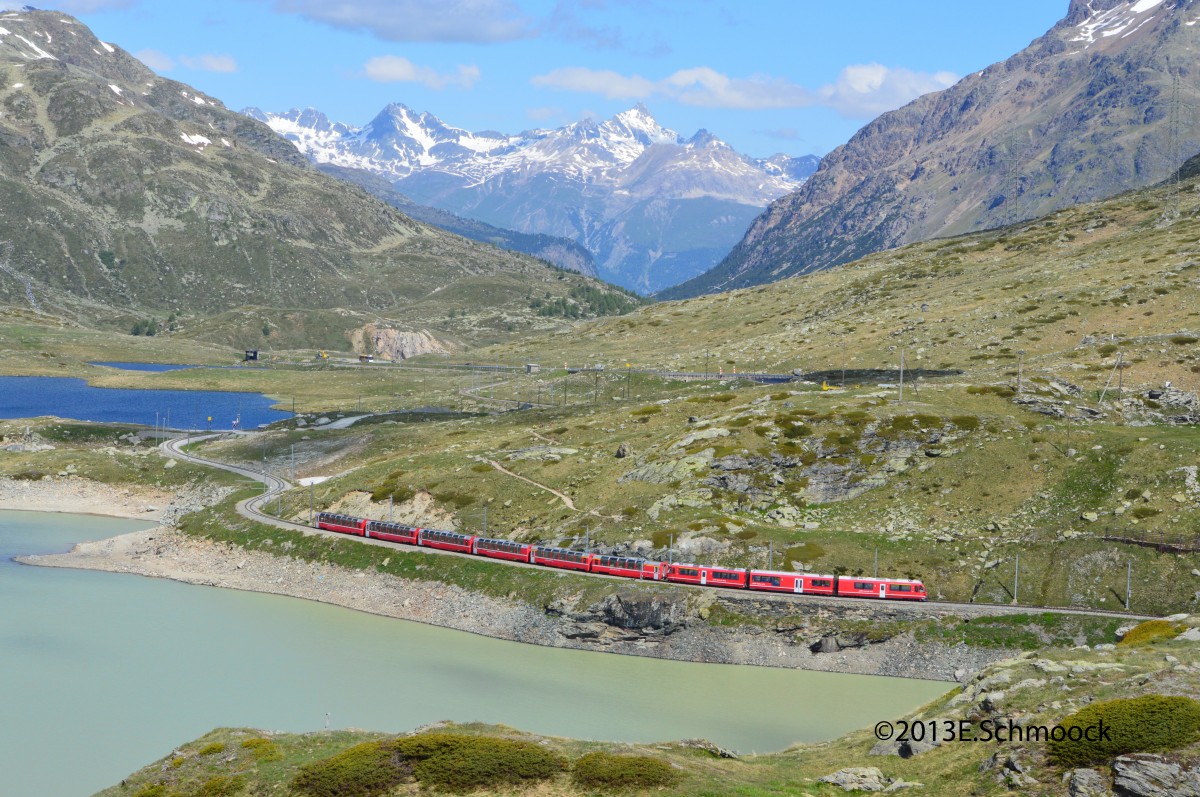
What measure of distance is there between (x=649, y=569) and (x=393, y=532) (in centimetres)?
3249

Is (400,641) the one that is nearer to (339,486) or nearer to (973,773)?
(339,486)

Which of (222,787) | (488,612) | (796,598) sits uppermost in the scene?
(796,598)

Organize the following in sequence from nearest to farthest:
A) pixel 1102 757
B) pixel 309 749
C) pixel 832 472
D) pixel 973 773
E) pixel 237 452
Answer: pixel 1102 757 → pixel 973 773 → pixel 309 749 → pixel 832 472 → pixel 237 452

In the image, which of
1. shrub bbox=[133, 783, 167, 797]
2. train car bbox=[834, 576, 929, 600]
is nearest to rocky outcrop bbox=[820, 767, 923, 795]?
shrub bbox=[133, 783, 167, 797]

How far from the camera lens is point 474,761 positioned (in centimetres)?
5362

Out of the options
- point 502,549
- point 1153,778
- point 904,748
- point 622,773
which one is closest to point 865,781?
point 904,748

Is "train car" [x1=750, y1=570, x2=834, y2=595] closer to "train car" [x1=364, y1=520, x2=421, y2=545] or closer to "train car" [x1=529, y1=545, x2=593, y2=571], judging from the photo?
"train car" [x1=529, y1=545, x2=593, y2=571]

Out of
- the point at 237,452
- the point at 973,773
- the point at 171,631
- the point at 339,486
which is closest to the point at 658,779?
the point at 973,773

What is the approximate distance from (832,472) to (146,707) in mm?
72686

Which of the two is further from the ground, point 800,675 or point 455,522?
point 455,522

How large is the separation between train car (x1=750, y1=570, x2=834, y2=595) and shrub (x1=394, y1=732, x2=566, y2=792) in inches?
1840

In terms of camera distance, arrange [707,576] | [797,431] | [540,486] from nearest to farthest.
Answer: [707,576]
[797,431]
[540,486]

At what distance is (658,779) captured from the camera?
170 feet

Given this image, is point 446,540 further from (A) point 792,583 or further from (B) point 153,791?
(B) point 153,791
